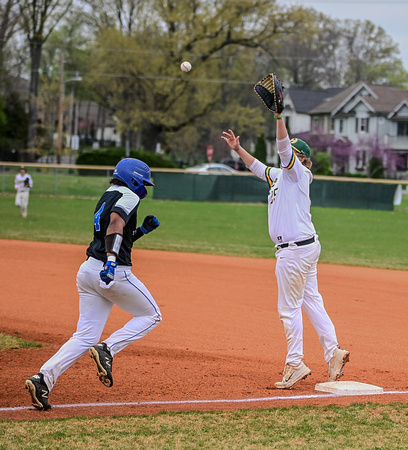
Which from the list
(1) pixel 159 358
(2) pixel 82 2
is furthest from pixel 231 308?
(2) pixel 82 2

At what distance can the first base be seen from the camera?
603cm

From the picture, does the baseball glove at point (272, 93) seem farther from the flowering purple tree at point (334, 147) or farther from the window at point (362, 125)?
the window at point (362, 125)

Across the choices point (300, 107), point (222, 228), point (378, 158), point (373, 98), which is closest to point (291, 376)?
point (222, 228)

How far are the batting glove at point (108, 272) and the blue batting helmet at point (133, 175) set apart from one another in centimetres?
79

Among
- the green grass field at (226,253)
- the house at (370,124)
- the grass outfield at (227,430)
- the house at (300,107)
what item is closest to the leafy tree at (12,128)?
the green grass field at (226,253)

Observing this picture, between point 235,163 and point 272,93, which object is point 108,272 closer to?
point 272,93

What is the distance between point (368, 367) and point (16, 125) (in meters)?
54.6

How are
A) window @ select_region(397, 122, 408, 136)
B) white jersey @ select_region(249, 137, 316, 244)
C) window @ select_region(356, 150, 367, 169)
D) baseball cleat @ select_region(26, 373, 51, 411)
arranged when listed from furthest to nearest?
window @ select_region(397, 122, 408, 136)
window @ select_region(356, 150, 367, 169)
white jersey @ select_region(249, 137, 316, 244)
baseball cleat @ select_region(26, 373, 51, 411)

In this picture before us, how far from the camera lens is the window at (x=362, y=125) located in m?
66.8

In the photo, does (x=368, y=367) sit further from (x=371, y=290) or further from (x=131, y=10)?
(x=131, y=10)

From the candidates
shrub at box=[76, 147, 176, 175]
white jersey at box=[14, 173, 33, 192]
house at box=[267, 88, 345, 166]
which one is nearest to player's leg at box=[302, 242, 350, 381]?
white jersey at box=[14, 173, 33, 192]

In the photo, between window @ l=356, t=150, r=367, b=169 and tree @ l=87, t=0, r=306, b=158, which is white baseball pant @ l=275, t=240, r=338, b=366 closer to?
tree @ l=87, t=0, r=306, b=158

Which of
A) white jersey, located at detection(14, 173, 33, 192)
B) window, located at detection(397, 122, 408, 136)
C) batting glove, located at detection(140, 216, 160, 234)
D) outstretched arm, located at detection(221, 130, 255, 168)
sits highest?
window, located at detection(397, 122, 408, 136)

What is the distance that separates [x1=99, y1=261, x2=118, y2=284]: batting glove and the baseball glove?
2.01 metres
